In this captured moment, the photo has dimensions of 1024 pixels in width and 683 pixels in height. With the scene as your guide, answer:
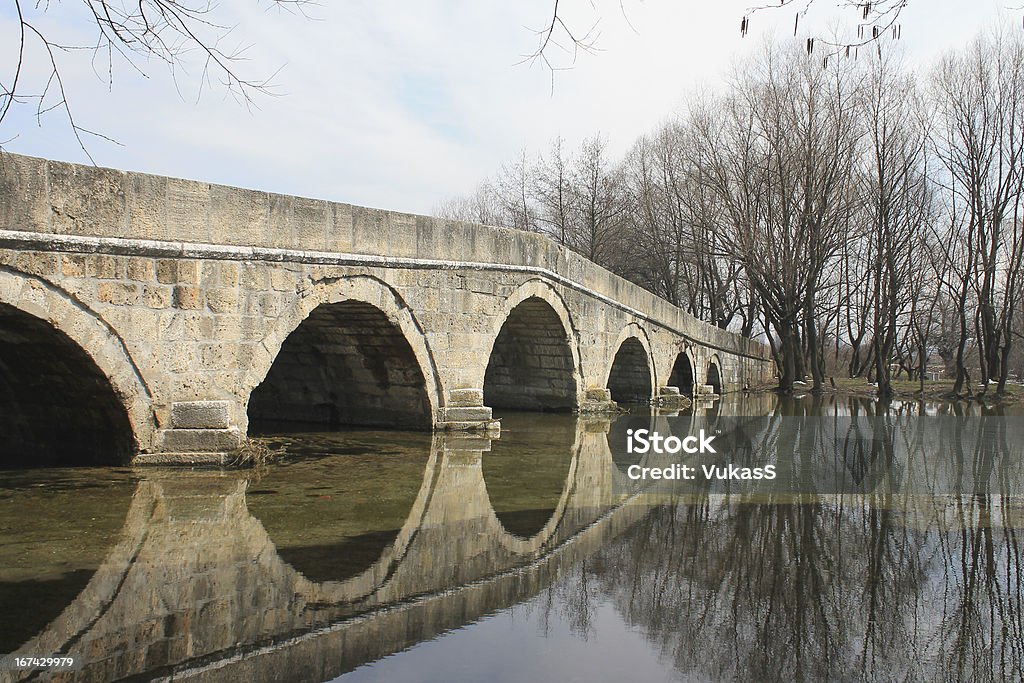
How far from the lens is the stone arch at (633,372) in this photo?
16.6m

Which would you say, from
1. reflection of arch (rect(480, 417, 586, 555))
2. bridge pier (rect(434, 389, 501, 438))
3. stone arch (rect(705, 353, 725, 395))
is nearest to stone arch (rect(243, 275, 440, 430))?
bridge pier (rect(434, 389, 501, 438))

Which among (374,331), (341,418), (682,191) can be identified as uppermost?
(682,191)

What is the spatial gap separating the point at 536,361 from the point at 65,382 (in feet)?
24.3

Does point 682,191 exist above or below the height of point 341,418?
above

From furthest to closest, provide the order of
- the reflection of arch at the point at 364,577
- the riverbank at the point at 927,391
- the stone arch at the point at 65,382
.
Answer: the riverbank at the point at 927,391, the stone arch at the point at 65,382, the reflection of arch at the point at 364,577

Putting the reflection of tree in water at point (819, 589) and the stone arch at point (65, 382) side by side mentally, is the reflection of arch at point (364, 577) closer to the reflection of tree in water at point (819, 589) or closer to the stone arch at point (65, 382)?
the reflection of tree in water at point (819, 589)

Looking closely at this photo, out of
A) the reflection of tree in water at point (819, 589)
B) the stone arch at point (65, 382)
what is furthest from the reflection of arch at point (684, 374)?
the stone arch at point (65, 382)

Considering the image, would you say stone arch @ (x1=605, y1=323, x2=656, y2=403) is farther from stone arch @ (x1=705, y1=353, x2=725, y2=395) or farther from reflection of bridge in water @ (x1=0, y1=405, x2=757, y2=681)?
reflection of bridge in water @ (x1=0, y1=405, x2=757, y2=681)

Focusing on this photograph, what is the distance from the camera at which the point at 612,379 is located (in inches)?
691

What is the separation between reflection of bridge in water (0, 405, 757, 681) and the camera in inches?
121

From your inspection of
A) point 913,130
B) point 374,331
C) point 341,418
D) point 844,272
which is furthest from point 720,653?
point 844,272

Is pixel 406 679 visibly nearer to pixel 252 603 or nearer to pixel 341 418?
pixel 252 603

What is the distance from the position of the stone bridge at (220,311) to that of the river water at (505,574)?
0.64m

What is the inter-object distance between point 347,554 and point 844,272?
25569 mm
